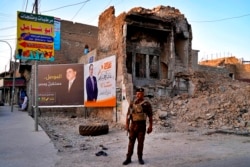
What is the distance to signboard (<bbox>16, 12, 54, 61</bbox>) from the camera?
1252cm

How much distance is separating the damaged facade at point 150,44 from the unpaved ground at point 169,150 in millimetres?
6246

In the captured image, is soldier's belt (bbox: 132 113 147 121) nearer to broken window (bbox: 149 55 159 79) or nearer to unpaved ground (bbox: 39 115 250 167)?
unpaved ground (bbox: 39 115 250 167)

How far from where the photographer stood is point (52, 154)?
26.0 feet

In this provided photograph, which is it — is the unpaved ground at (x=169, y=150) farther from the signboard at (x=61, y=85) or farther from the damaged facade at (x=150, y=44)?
the signboard at (x=61, y=85)

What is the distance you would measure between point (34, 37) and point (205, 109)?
27.4 ft

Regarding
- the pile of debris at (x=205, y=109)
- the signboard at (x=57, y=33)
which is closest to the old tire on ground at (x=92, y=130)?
the pile of debris at (x=205, y=109)

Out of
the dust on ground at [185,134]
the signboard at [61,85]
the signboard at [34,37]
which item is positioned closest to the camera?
the dust on ground at [185,134]

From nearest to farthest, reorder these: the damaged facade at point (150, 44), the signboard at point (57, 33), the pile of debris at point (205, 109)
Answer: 1. the pile of debris at point (205, 109)
2. the damaged facade at point (150, 44)
3. the signboard at point (57, 33)

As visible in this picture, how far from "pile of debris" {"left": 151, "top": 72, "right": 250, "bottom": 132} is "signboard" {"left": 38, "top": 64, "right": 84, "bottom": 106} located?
18.3ft

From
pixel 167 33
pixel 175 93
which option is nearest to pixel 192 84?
pixel 175 93

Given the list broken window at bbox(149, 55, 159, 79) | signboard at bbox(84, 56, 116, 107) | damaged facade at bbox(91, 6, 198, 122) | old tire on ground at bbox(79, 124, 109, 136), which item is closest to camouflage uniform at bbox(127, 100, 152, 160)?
old tire on ground at bbox(79, 124, 109, 136)

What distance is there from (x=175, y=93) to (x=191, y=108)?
3.57 metres

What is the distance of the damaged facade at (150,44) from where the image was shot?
17.3 meters

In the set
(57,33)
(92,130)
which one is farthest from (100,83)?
(57,33)
